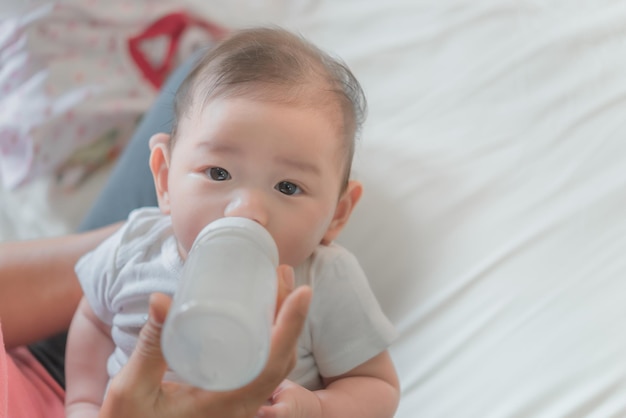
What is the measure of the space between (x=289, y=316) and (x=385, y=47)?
103 centimetres

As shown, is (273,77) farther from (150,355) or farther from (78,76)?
(78,76)

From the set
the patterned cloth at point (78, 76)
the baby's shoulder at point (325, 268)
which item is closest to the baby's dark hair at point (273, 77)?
the baby's shoulder at point (325, 268)

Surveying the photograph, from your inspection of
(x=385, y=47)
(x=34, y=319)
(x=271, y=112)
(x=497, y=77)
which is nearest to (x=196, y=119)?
(x=271, y=112)

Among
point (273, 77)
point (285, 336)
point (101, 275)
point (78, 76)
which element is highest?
point (273, 77)

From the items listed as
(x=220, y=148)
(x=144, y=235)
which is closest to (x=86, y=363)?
(x=144, y=235)

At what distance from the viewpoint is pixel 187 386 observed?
69 centimetres

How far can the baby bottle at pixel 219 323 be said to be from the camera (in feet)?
1.93

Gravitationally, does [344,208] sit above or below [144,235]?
above

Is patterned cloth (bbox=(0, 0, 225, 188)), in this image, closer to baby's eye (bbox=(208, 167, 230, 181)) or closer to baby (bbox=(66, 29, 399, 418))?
baby (bbox=(66, 29, 399, 418))

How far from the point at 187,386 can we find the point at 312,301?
0.26 m

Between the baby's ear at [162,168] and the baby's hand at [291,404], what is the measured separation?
0.91 feet

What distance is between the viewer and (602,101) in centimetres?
122

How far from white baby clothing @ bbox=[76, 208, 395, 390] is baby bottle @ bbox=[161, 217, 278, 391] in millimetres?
279

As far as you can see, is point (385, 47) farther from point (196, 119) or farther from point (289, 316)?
point (289, 316)
